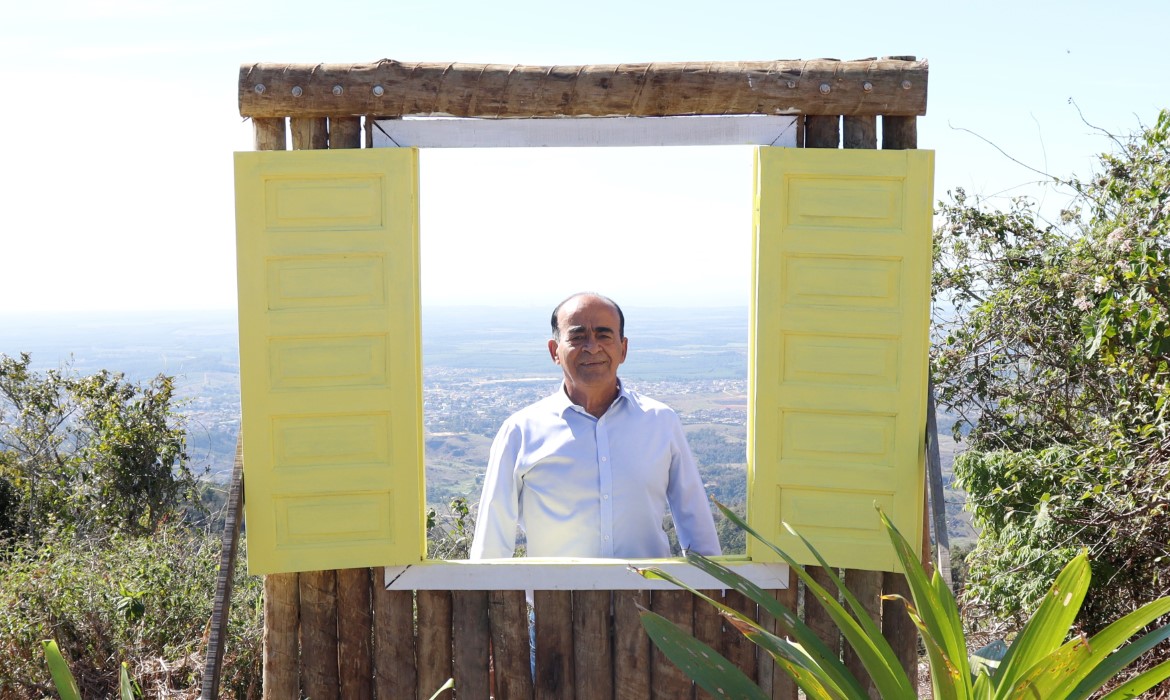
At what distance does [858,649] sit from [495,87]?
2.11m

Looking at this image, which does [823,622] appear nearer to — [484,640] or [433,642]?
[484,640]

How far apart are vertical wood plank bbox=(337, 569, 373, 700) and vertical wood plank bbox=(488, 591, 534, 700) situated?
45cm

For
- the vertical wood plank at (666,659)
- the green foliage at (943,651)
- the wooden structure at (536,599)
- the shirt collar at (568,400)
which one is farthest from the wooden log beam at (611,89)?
the vertical wood plank at (666,659)

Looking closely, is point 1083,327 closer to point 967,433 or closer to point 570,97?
point 967,433

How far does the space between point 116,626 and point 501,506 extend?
87.8 inches

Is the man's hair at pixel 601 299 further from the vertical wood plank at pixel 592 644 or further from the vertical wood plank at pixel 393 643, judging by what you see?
the vertical wood plank at pixel 393 643

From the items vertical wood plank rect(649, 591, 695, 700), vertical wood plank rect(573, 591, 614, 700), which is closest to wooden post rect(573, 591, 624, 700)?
vertical wood plank rect(573, 591, 614, 700)

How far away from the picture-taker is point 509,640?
11.6ft

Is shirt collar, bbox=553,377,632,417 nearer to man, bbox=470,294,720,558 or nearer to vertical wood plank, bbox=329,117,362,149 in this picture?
man, bbox=470,294,720,558

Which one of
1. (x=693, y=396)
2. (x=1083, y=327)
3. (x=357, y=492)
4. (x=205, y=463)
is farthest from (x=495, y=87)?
(x=693, y=396)

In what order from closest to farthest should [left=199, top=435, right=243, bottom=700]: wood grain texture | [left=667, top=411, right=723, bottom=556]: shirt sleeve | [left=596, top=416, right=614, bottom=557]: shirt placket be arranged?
[left=199, top=435, right=243, bottom=700]: wood grain texture
[left=596, top=416, right=614, bottom=557]: shirt placket
[left=667, top=411, right=723, bottom=556]: shirt sleeve

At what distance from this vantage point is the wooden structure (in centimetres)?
340

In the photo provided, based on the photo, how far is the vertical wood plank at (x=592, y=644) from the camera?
3508mm

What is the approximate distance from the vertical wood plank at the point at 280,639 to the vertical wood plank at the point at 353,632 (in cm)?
16
